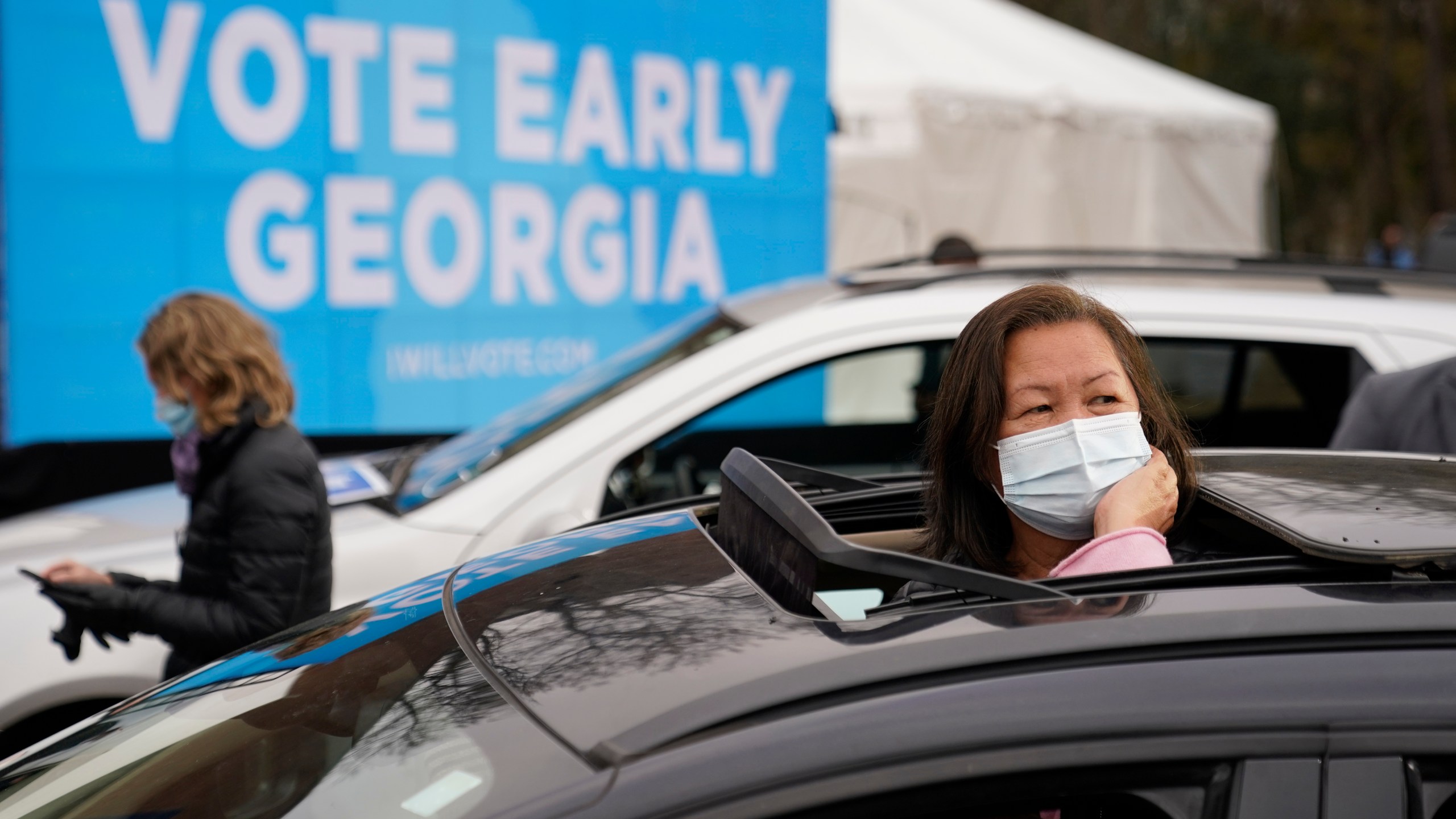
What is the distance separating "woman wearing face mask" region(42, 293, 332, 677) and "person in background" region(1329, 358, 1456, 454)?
247 cm

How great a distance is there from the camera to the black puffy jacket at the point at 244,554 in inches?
102

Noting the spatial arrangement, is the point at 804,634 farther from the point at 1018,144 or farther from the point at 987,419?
the point at 1018,144

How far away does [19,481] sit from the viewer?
582 cm

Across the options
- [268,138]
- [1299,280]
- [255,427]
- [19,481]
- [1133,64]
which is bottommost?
[19,481]

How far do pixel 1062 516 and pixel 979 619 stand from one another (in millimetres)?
554

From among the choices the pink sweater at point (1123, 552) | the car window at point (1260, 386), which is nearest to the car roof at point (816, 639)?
the pink sweater at point (1123, 552)

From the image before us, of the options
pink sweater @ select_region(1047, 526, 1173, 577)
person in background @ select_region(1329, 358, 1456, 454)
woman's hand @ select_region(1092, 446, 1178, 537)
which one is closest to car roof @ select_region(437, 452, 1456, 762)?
pink sweater @ select_region(1047, 526, 1173, 577)

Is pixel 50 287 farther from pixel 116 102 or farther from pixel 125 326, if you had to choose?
pixel 116 102

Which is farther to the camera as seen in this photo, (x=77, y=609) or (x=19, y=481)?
(x=19, y=481)

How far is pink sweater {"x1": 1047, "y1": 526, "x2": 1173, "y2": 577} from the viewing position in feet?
4.83

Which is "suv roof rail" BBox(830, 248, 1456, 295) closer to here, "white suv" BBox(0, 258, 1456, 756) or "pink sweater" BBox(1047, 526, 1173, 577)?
"white suv" BBox(0, 258, 1456, 756)

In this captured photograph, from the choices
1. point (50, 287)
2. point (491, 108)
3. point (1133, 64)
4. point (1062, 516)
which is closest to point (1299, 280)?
point (1062, 516)

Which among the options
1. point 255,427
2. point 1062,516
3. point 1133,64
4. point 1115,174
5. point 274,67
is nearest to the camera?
point 1062,516

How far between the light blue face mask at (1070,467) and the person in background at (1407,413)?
4.89ft
